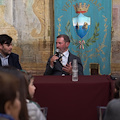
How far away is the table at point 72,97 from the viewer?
2.62 meters

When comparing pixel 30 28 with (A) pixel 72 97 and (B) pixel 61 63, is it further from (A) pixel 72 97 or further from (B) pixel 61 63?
(A) pixel 72 97

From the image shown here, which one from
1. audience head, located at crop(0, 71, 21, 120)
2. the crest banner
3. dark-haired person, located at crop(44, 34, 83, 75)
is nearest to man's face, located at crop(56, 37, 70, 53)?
dark-haired person, located at crop(44, 34, 83, 75)

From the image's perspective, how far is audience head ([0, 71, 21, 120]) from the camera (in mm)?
778

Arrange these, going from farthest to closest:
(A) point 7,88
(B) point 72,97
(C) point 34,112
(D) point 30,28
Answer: (D) point 30,28, (B) point 72,97, (C) point 34,112, (A) point 7,88

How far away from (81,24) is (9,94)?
159 inches

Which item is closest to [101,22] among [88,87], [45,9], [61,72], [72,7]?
[72,7]

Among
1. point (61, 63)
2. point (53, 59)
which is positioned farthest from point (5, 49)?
point (61, 63)

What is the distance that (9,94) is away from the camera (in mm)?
797

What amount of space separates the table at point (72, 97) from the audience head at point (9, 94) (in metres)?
1.78

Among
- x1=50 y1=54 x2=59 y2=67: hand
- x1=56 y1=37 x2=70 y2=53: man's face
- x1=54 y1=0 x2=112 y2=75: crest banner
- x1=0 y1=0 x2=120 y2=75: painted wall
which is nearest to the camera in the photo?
x1=50 y1=54 x2=59 y2=67: hand

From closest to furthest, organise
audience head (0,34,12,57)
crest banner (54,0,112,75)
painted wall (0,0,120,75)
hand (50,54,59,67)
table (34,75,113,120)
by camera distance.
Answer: table (34,75,113,120)
hand (50,54,59,67)
audience head (0,34,12,57)
crest banner (54,0,112,75)
painted wall (0,0,120,75)

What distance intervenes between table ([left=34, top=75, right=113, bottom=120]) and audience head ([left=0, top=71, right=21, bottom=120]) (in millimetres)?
1781

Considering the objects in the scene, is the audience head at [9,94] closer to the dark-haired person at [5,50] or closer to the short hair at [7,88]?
the short hair at [7,88]

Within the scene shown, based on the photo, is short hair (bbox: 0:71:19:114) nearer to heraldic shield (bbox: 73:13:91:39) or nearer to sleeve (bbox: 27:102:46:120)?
sleeve (bbox: 27:102:46:120)
